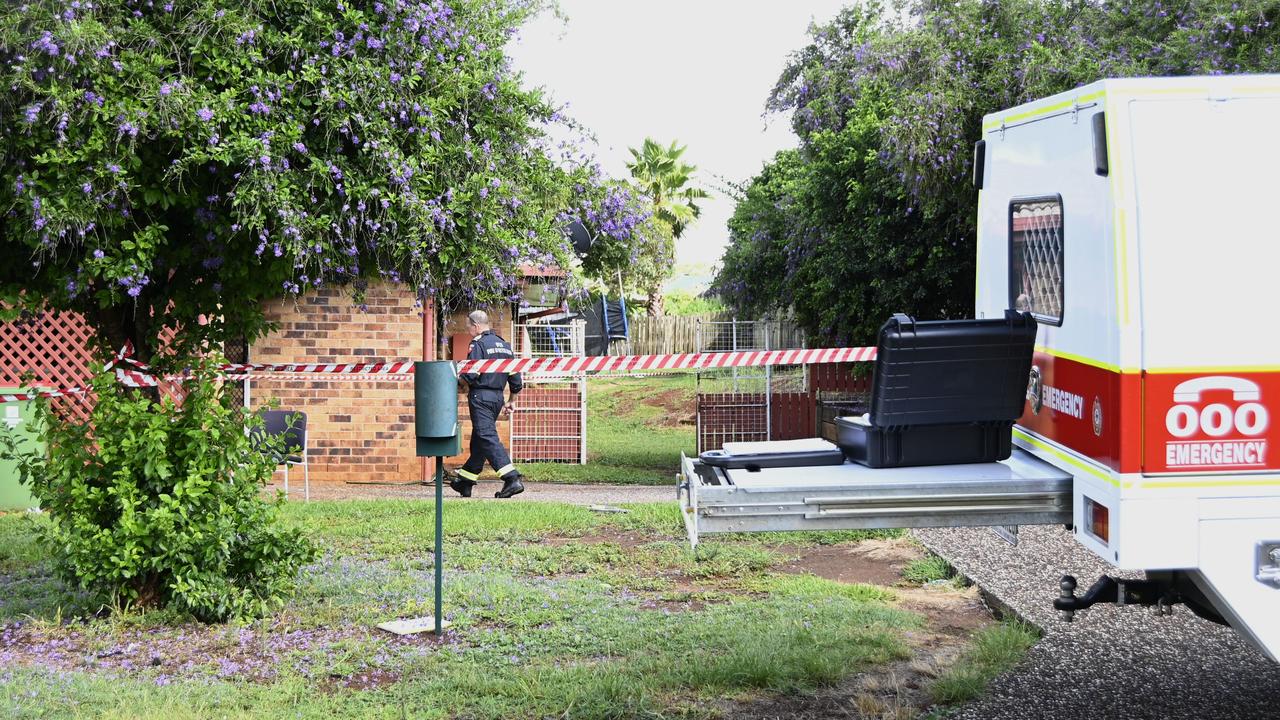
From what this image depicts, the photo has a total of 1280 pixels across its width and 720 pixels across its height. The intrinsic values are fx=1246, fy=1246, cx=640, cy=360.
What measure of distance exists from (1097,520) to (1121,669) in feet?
5.88

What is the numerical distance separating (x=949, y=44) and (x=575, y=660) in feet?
34.7

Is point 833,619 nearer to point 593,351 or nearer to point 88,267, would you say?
point 88,267

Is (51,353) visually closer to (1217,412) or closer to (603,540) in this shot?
(603,540)

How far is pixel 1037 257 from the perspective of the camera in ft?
18.1

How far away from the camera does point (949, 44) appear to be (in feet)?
47.6

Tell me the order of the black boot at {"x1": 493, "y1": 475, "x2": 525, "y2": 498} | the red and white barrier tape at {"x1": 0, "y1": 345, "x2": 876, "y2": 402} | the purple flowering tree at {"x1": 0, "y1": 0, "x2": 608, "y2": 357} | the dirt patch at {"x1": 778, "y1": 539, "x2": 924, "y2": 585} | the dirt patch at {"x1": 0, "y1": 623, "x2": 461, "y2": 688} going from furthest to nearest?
the black boot at {"x1": 493, "y1": 475, "x2": 525, "y2": 498}, the dirt patch at {"x1": 778, "y1": 539, "x2": 924, "y2": 585}, the red and white barrier tape at {"x1": 0, "y1": 345, "x2": 876, "y2": 402}, the purple flowering tree at {"x1": 0, "y1": 0, "x2": 608, "y2": 357}, the dirt patch at {"x1": 0, "y1": 623, "x2": 461, "y2": 688}

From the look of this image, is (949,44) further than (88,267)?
Yes

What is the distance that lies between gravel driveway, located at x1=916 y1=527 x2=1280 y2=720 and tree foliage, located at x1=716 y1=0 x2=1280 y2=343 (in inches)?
220

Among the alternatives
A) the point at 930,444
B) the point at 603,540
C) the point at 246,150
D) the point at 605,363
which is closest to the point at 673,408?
the point at 603,540

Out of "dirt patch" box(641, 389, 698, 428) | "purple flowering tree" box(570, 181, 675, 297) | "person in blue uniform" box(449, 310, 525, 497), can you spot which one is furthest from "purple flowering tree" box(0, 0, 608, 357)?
"dirt patch" box(641, 389, 698, 428)

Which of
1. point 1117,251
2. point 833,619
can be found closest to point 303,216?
point 833,619

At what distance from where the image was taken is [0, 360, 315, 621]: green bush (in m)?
6.73

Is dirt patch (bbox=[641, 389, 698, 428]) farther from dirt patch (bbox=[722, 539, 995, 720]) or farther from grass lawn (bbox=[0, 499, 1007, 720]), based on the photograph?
grass lawn (bbox=[0, 499, 1007, 720])

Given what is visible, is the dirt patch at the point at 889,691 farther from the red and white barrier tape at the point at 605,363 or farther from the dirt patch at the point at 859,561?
the red and white barrier tape at the point at 605,363
